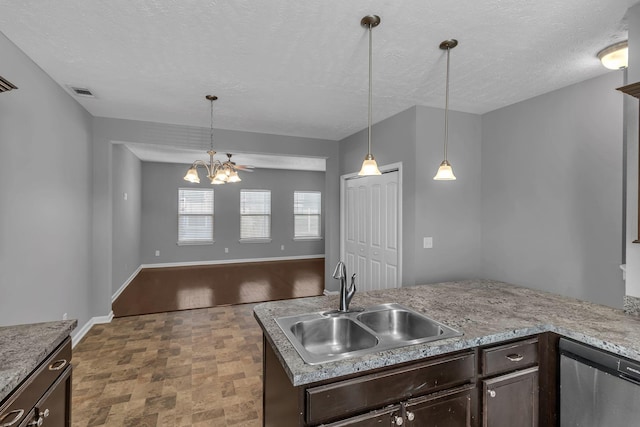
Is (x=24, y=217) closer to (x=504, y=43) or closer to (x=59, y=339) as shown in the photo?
(x=59, y=339)

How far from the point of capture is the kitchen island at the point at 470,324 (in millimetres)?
1320

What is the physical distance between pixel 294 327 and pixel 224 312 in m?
3.22

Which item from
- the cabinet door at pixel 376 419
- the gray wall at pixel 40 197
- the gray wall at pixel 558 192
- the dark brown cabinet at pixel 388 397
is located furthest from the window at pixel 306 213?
the cabinet door at pixel 376 419

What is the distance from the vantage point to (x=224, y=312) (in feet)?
15.0

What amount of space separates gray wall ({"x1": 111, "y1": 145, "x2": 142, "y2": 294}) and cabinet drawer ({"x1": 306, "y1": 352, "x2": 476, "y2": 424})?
4980 mm

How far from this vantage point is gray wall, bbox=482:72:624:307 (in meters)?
2.59

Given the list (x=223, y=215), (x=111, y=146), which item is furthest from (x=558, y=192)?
(x=223, y=215)

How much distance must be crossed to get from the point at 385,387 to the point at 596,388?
1109 millimetres

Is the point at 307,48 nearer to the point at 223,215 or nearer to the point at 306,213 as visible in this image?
the point at 223,215

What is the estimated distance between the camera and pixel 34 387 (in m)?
1.25

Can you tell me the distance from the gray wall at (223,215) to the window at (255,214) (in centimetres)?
12

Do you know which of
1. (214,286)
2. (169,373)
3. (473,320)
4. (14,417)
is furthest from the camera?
(214,286)

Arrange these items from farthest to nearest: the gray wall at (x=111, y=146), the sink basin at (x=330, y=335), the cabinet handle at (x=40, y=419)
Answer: the gray wall at (x=111, y=146) → the sink basin at (x=330, y=335) → the cabinet handle at (x=40, y=419)

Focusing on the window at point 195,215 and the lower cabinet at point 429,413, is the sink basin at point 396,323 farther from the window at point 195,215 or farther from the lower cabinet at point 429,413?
the window at point 195,215
